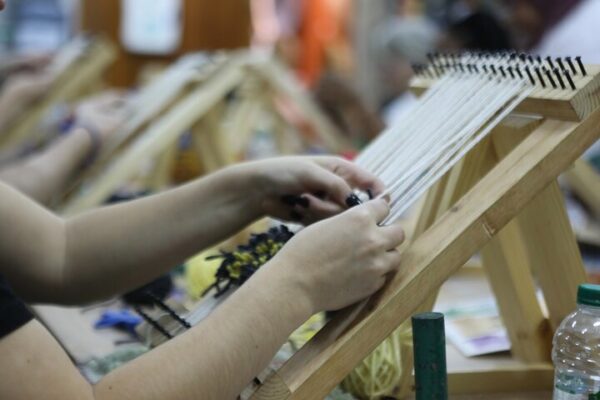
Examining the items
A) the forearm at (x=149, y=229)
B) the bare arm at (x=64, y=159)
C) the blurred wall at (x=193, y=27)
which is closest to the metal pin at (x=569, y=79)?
the forearm at (x=149, y=229)

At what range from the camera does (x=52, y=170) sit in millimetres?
2133

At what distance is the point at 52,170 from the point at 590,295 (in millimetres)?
1547

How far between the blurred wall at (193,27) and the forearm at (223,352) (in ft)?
17.7

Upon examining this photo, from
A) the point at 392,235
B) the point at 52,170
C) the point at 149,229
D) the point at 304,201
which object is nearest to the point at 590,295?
the point at 392,235

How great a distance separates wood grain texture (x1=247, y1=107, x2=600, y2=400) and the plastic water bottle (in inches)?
5.0

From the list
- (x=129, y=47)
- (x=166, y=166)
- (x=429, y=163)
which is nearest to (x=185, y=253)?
(x=429, y=163)

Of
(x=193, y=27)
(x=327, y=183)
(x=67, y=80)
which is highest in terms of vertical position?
(x=327, y=183)

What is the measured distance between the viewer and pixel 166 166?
104 inches

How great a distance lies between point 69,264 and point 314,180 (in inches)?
16.0

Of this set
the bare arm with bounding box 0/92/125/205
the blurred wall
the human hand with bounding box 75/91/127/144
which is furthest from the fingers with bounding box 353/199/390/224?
the blurred wall

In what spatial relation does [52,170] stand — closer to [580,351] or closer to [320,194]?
[320,194]

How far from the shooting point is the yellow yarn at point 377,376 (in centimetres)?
112

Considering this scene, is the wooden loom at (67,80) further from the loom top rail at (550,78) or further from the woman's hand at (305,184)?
the loom top rail at (550,78)

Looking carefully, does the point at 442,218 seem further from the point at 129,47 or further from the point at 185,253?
the point at 129,47
